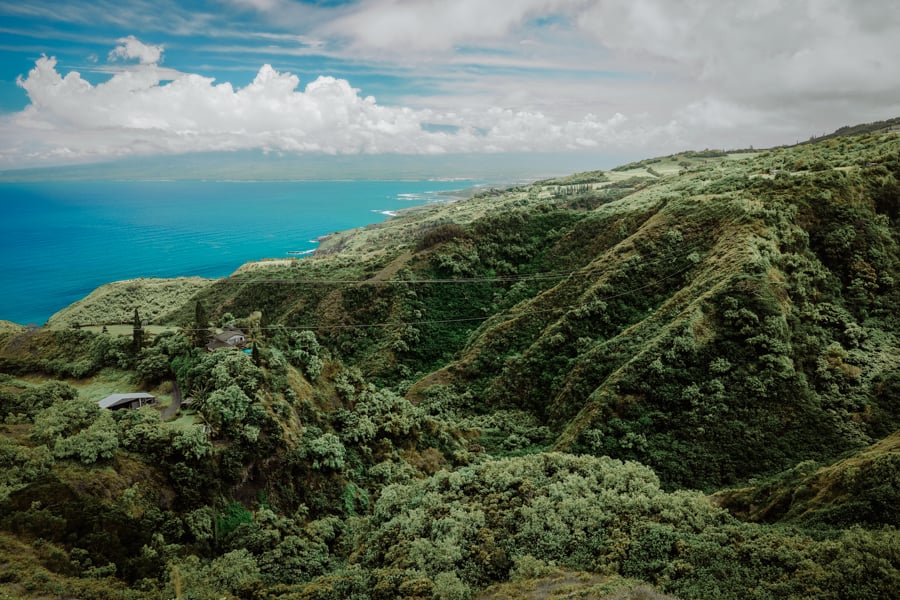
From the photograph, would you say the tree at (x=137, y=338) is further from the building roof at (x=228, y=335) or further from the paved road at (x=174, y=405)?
the building roof at (x=228, y=335)

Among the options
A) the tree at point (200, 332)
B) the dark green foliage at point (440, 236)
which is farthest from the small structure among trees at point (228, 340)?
the dark green foliage at point (440, 236)

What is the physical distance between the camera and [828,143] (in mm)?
50188

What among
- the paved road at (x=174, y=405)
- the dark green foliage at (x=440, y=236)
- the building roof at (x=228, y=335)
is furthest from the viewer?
the dark green foliage at (x=440, y=236)

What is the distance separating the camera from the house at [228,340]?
2443cm

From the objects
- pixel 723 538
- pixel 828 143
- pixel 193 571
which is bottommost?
pixel 193 571

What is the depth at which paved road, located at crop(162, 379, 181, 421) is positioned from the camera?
63.3ft

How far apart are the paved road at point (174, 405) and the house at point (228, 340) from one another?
2.71m

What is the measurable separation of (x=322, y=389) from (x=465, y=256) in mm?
28986

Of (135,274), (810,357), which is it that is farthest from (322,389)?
(135,274)

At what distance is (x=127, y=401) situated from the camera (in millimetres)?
19562

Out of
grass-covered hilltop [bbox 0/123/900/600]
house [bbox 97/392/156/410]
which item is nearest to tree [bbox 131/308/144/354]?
grass-covered hilltop [bbox 0/123/900/600]

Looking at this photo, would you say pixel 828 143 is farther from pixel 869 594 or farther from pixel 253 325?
pixel 253 325

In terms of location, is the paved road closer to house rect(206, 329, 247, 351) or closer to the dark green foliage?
house rect(206, 329, 247, 351)

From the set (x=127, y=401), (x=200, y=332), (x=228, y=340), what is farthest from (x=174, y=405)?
(x=228, y=340)
